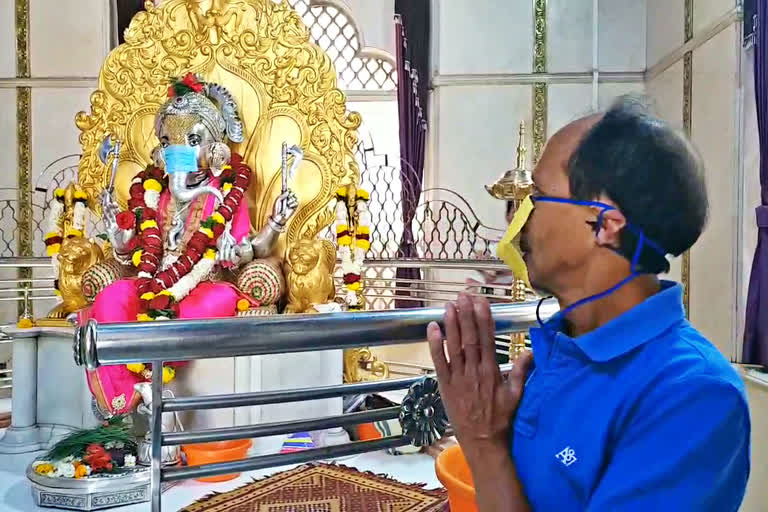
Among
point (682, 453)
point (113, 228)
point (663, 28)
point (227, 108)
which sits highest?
point (663, 28)

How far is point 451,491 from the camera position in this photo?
3.81ft

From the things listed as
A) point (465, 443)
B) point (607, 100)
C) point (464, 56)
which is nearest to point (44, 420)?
point (465, 443)

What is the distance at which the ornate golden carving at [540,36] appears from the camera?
24.7ft

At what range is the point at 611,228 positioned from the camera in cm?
78

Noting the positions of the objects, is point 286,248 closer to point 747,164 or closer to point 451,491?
point 451,491

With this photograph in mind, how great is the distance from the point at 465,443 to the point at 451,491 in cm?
38

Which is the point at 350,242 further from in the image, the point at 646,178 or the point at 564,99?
the point at 564,99

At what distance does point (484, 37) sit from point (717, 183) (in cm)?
344

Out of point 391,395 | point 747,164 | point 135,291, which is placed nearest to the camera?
point 135,291

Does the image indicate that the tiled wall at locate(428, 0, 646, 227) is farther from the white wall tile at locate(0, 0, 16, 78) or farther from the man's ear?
the man's ear

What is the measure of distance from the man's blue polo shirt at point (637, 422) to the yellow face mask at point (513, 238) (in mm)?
164

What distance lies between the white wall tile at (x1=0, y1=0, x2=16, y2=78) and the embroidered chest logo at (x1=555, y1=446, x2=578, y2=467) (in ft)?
28.9

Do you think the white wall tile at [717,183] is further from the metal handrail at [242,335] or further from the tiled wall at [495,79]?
the metal handrail at [242,335]

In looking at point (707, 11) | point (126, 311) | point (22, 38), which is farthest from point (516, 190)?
point (22, 38)
